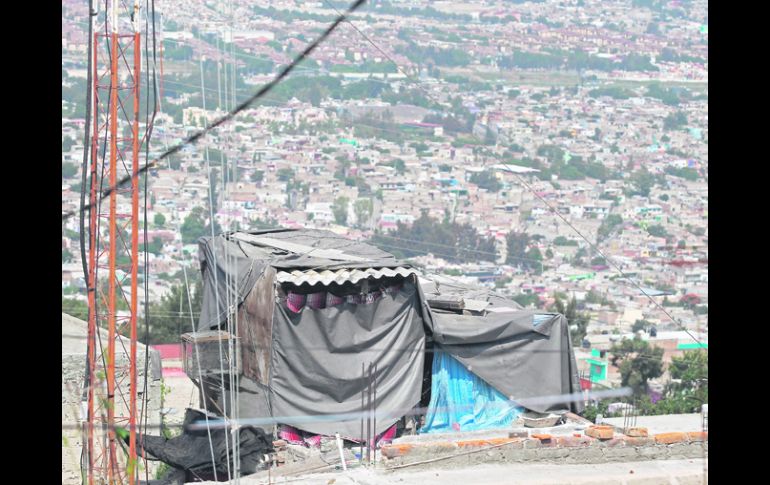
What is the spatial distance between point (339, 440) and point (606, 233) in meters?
42.1

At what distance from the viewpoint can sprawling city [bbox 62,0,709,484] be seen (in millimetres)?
7320

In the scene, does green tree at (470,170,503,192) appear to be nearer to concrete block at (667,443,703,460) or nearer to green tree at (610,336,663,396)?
green tree at (610,336,663,396)

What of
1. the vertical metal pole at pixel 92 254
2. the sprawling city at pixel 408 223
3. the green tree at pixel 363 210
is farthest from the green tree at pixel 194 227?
the vertical metal pole at pixel 92 254

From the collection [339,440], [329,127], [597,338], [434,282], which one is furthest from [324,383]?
[329,127]

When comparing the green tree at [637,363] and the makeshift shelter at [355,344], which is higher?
the makeshift shelter at [355,344]

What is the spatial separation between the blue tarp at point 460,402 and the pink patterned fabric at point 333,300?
2.73 feet

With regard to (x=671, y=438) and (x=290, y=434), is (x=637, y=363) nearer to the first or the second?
(x=671, y=438)

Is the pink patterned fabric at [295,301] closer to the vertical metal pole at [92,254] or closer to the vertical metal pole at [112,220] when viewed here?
the vertical metal pole at [112,220]

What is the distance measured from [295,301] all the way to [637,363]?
17659 millimetres

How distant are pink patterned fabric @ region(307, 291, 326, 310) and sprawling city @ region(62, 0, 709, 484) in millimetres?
16

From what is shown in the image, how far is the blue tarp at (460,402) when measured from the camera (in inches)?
308

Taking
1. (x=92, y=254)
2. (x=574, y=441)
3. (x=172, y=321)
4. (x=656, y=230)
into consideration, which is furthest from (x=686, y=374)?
(x=656, y=230)

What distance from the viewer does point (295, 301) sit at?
7488 millimetres
